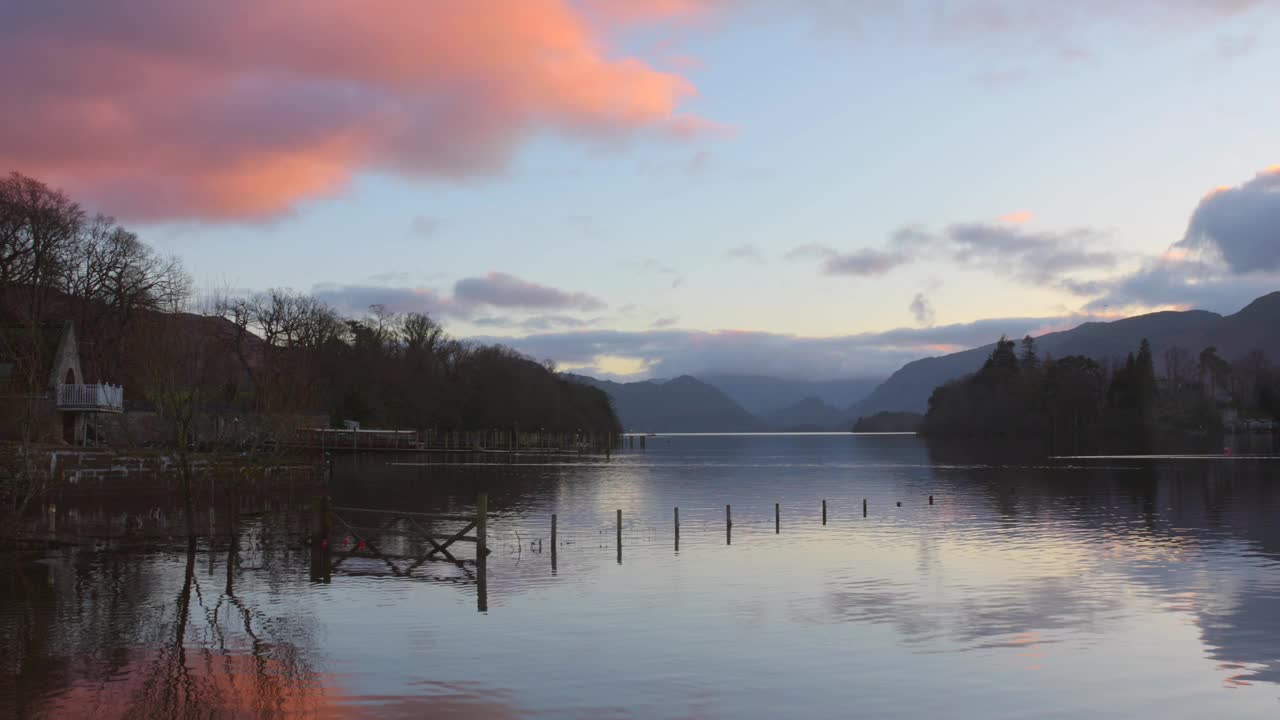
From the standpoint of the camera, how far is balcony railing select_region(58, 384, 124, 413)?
79.2 m

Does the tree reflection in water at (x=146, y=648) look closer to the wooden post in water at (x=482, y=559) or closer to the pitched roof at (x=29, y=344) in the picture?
the wooden post in water at (x=482, y=559)

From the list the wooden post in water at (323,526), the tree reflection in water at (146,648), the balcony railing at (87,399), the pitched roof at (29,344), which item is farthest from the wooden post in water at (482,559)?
the balcony railing at (87,399)

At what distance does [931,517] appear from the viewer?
69812mm

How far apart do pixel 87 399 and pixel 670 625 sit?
220ft

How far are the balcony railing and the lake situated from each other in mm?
22860

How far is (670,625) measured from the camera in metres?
31.2

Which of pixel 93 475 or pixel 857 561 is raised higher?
pixel 93 475

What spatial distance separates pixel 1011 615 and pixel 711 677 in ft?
43.3

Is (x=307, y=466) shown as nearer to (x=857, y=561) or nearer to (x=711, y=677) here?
(x=857, y=561)

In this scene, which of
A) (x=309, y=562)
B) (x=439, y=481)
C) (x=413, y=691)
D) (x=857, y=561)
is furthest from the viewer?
(x=439, y=481)

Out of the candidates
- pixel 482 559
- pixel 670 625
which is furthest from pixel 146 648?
pixel 670 625

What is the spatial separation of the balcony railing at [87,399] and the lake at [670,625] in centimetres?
2286

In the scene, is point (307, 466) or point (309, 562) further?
point (307, 466)

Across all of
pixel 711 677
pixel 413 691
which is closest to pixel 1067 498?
pixel 711 677
